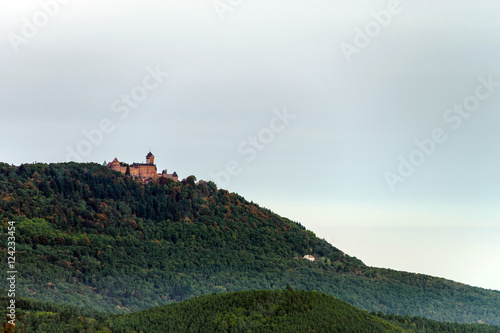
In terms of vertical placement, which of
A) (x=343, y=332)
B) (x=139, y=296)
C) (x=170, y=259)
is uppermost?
(x=170, y=259)

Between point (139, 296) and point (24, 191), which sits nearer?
point (139, 296)

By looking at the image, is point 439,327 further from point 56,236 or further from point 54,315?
point 56,236

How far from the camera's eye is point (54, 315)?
10031cm

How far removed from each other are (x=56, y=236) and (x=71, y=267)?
547 inches

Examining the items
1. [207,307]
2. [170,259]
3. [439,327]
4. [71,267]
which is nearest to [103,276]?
[71,267]

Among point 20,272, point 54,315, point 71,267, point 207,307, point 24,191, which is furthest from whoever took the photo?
point 24,191

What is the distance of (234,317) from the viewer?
10450 cm

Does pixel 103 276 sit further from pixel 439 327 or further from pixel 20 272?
pixel 439 327

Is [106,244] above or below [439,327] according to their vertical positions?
above

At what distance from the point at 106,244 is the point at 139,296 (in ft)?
82.2

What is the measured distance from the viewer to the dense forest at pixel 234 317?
10100 centimetres

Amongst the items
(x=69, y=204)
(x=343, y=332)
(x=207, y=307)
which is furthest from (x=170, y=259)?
(x=343, y=332)

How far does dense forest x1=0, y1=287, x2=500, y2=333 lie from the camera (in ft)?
331

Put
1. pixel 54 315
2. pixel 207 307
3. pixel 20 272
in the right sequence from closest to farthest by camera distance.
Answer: pixel 54 315
pixel 207 307
pixel 20 272
